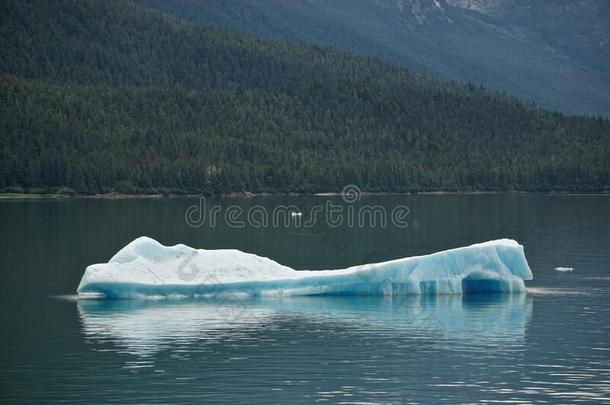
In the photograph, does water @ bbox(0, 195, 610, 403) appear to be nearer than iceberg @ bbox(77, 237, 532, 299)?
Yes

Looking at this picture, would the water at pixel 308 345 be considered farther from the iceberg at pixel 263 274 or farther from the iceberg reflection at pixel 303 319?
the iceberg at pixel 263 274

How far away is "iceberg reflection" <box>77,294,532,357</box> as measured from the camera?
53188 millimetres

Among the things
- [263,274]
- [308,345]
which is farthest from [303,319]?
[308,345]

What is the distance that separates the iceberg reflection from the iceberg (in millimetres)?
537

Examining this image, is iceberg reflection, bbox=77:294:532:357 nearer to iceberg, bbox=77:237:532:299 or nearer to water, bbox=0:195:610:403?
water, bbox=0:195:610:403

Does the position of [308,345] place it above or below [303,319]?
below

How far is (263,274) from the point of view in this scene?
6241 centimetres

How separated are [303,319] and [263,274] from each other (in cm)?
509

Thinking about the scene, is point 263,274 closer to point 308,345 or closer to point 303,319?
point 303,319

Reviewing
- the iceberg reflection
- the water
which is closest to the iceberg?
the iceberg reflection

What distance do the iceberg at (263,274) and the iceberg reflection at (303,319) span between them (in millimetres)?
537

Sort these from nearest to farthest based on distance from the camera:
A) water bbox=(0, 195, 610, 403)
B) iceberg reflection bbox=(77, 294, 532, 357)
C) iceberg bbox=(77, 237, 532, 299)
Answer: water bbox=(0, 195, 610, 403) → iceberg reflection bbox=(77, 294, 532, 357) → iceberg bbox=(77, 237, 532, 299)

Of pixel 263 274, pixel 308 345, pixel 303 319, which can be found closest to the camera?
pixel 308 345

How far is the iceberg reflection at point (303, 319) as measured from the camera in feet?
174
